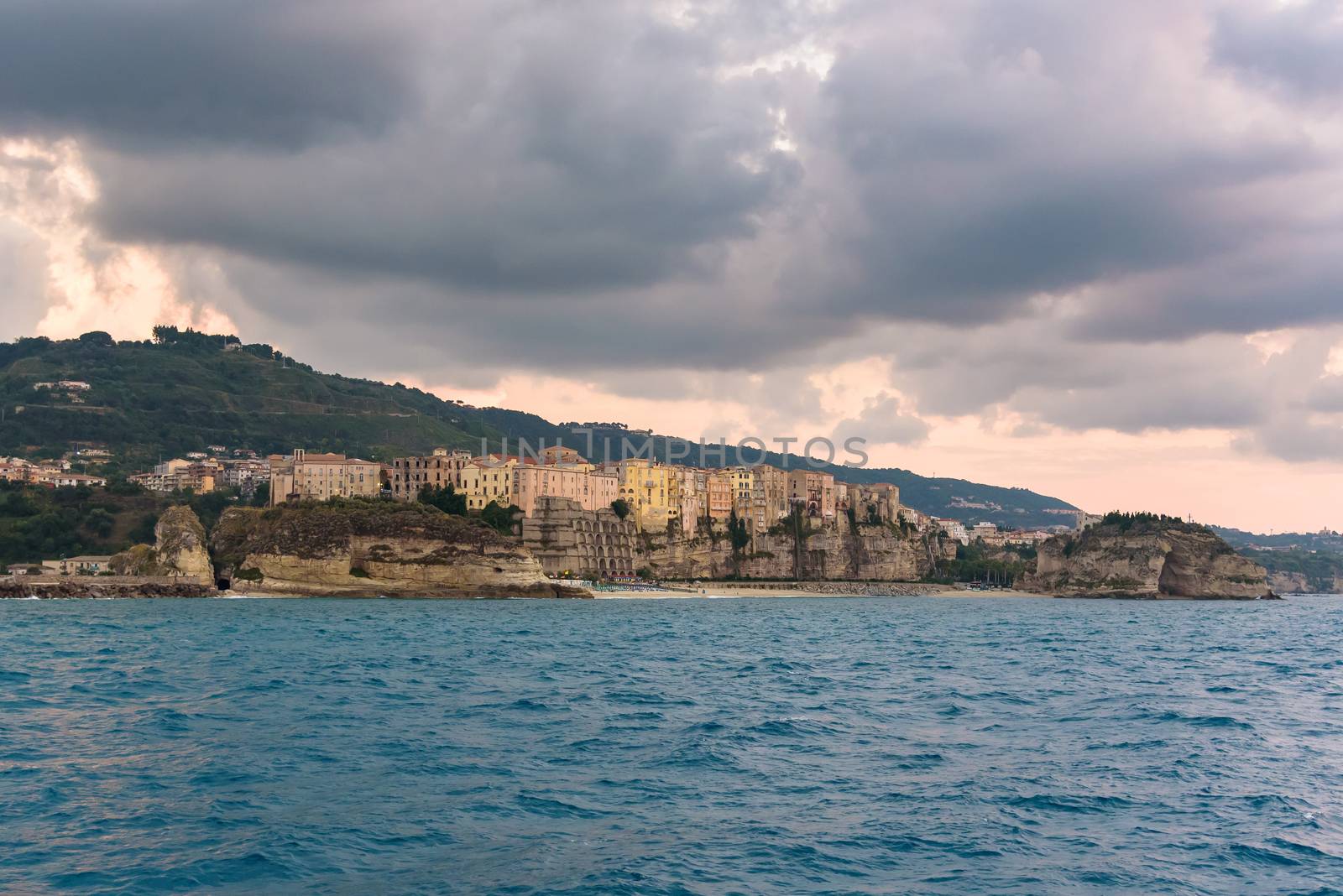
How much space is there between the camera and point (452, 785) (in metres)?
18.6

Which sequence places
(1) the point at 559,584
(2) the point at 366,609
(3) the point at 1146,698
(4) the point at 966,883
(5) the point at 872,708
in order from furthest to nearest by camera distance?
1. (1) the point at 559,584
2. (2) the point at 366,609
3. (3) the point at 1146,698
4. (5) the point at 872,708
5. (4) the point at 966,883

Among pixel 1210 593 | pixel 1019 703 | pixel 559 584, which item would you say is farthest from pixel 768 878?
pixel 1210 593

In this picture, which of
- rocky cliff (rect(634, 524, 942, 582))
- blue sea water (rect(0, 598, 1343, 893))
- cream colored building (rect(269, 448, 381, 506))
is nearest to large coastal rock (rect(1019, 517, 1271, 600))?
rocky cliff (rect(634, 524, 942, 582))

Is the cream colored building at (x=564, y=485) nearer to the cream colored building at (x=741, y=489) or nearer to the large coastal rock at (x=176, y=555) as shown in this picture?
the cream colored building at (x=741, y=489)

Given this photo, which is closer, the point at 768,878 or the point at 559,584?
the point at 768,878

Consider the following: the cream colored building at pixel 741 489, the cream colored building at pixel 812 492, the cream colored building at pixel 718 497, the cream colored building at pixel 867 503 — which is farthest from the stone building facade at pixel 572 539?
the cream colored building at pixel 867 503

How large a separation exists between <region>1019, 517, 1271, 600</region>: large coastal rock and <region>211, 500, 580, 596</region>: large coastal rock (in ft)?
327

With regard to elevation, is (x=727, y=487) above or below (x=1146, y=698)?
above

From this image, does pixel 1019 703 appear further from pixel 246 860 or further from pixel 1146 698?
pixel 246 860

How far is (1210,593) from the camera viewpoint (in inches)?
7003

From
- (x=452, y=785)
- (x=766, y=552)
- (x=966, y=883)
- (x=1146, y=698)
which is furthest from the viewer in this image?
(x=766, y=552)

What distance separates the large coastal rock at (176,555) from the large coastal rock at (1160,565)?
129 meters

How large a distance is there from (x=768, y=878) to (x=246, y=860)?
622 cm

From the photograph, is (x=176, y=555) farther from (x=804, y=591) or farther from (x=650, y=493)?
(x=804, y=591)
